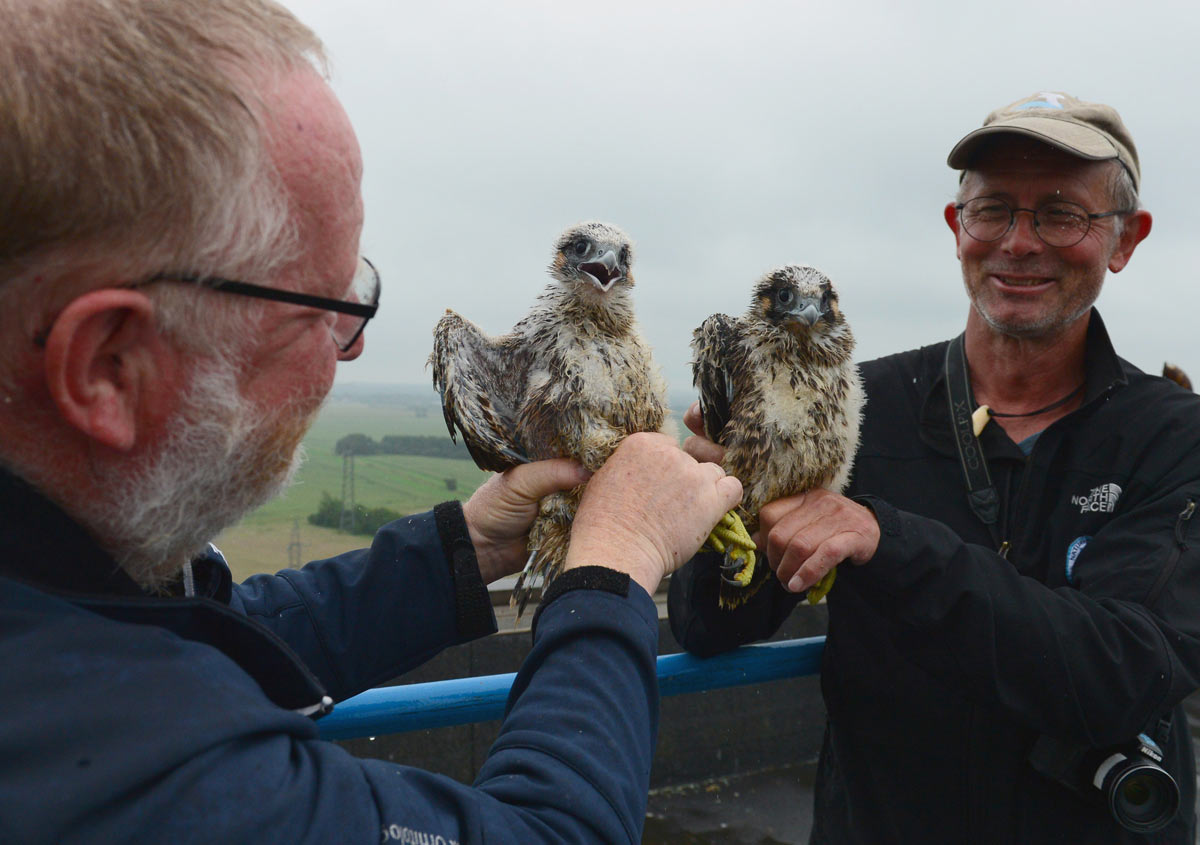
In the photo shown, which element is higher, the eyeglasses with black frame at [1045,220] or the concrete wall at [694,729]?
the eyeglasses with black frame at [1045,220]

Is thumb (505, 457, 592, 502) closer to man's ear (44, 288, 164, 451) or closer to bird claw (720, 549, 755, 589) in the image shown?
bird claw (720, 549, 755, 589)

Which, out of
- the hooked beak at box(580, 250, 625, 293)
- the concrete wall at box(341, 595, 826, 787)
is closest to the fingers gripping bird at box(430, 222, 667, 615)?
the hooked beak at box(580, 250, 625, 293)

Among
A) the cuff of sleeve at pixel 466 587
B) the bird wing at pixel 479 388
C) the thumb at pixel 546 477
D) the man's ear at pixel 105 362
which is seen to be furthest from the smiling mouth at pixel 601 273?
the man's ear at pixel 105 362

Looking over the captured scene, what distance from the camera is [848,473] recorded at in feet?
9.07

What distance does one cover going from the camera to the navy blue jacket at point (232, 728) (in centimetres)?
98

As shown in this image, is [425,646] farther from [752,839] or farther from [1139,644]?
[752,839]

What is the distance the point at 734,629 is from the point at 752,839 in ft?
12.8

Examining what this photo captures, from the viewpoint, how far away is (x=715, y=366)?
2.83m

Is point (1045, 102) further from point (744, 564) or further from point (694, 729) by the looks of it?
point (694, 729)

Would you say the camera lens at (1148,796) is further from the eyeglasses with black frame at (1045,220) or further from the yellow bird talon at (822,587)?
the eyeglasses with black frame at (1045,220)

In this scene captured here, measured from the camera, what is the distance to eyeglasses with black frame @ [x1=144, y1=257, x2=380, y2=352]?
126 centimetres

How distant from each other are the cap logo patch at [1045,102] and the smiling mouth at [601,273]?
71.6 inches

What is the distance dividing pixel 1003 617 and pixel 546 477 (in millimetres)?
1389

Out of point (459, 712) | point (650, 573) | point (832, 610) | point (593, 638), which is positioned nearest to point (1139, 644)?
point (832, 610)
